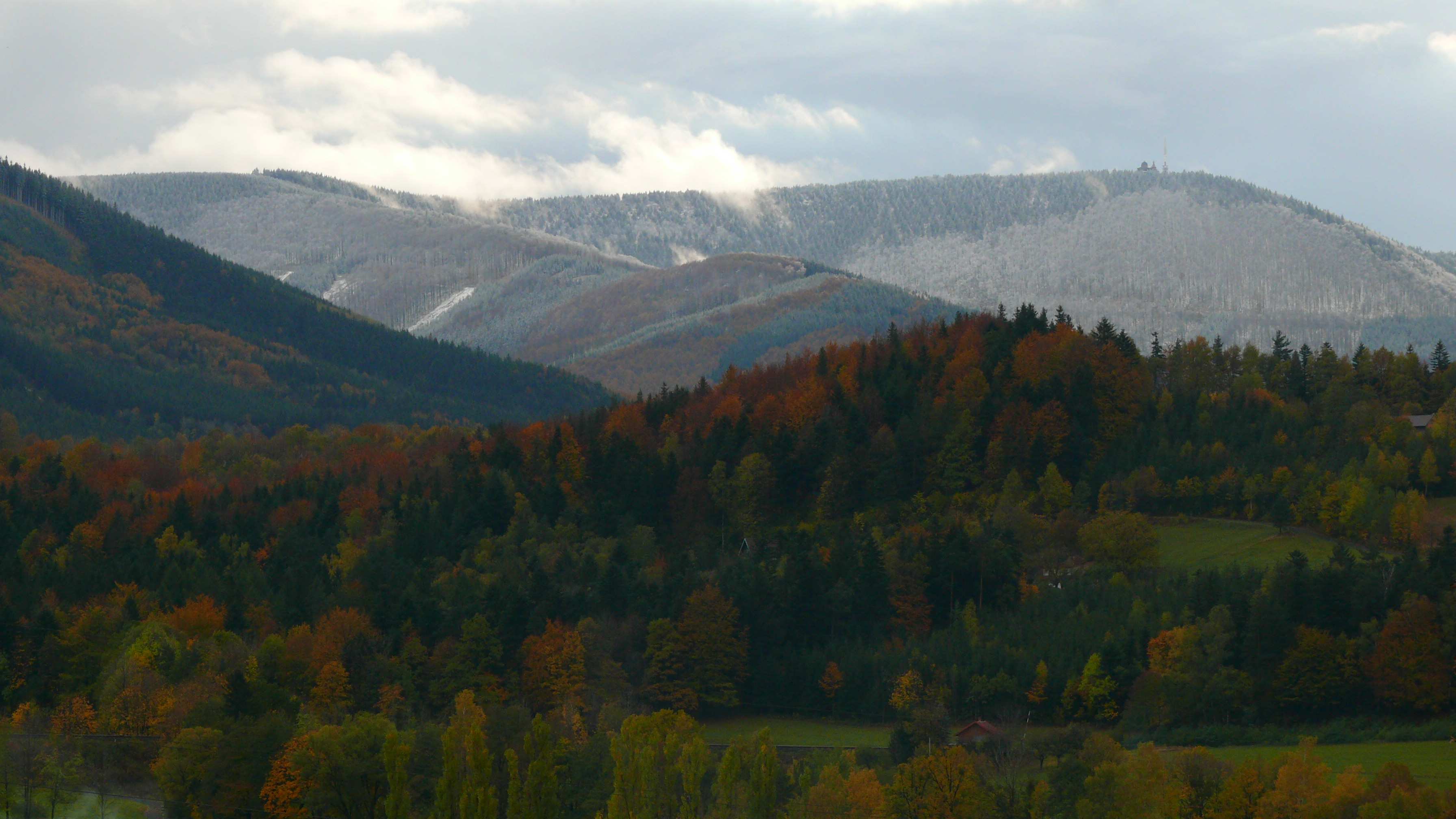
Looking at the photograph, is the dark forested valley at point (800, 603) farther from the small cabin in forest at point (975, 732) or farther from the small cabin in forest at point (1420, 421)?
the small cabin in forest at point (975, 732)

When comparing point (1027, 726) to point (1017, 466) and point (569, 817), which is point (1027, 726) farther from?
point (1017, 466)

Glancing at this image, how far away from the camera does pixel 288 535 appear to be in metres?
168

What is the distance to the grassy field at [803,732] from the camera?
11144cm

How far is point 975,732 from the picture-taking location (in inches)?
4227

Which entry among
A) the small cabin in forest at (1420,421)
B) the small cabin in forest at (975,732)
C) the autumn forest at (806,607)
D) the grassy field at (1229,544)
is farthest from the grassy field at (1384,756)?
the small cabin in forest at (1420,421)

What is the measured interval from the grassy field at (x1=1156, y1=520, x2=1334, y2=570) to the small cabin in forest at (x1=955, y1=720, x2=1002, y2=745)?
3126cm

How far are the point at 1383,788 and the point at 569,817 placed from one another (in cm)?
3994

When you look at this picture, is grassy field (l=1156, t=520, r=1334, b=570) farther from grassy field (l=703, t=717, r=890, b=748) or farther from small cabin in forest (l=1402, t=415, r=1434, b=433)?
grassy field (l=703, t=717, r=890, b=748)

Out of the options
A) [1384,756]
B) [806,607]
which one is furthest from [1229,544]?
[1384,756]

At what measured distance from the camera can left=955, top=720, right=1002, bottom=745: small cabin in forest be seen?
344 feet

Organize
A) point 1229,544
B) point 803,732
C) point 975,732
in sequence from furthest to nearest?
point 1229,544 < point 803,732 < point 975,732

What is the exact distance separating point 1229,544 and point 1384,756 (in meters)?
45.5

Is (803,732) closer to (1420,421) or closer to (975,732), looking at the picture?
(975,732)

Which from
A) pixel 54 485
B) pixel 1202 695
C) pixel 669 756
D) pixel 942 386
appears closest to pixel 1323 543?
pixel 1202 695
